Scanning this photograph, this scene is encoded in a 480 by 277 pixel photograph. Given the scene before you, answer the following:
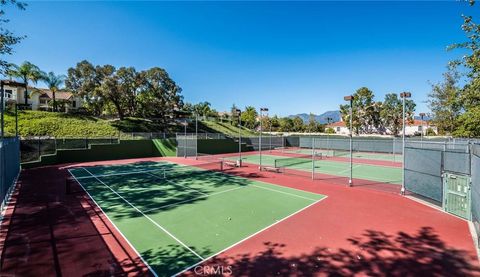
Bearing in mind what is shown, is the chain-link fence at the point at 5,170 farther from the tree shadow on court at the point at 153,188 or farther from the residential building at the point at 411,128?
the residential building at the point at 411,128

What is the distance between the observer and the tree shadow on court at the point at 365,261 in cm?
626

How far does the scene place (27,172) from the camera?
2062cm

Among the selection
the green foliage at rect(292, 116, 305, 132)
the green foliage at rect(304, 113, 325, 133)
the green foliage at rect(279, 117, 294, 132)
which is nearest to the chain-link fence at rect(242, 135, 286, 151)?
the green foliage at rect(304, 113, 325, 133)

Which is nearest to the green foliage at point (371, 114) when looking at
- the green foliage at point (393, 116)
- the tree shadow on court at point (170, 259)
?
the green foliage at point (393, 116)

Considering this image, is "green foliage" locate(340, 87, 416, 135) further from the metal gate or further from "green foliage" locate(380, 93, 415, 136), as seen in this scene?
the metal gate

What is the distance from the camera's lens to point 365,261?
22.1 feet

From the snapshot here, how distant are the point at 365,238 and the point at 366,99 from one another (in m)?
56.3

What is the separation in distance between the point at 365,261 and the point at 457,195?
267 inches

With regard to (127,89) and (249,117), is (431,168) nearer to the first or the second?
(127,89)

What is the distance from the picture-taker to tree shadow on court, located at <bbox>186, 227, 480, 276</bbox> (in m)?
6.26

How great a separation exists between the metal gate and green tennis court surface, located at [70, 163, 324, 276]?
545 cm

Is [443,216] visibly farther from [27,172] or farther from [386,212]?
[27,172]

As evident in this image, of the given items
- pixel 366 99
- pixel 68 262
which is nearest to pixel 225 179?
pixel 68 262

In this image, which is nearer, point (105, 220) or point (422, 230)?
point (422, 230)
